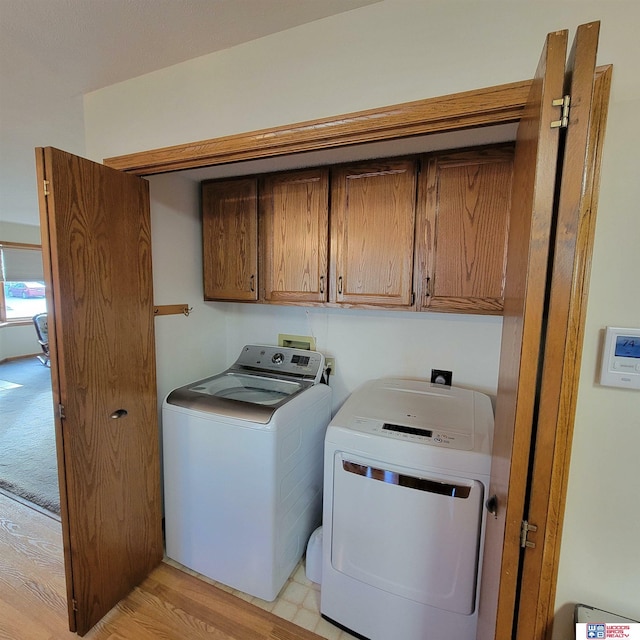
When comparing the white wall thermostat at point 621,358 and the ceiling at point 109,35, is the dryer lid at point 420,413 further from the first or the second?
the ceiling at point 109,35

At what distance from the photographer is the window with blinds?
522cm

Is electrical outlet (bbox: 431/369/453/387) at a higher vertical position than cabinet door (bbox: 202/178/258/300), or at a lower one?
lower

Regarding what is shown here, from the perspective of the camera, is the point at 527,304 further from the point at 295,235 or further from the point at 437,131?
the point at 295,235

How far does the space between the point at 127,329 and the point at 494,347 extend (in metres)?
1.83

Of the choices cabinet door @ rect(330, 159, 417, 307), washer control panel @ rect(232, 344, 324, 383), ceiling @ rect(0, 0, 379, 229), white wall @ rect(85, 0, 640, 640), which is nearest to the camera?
white wall @ rect(85, 0, 640, 640)

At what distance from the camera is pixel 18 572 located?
1689mm

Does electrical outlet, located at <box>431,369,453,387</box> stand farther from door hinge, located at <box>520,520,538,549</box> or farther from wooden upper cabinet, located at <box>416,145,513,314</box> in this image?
door hinge, located at <box>520,520,538,549</box>

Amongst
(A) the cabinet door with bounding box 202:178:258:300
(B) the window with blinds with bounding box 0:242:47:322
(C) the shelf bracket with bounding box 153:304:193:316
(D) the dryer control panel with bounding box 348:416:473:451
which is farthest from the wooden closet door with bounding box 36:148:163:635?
(B) the window with blinds with bounding box 0:242:47:322

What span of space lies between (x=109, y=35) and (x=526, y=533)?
186cm

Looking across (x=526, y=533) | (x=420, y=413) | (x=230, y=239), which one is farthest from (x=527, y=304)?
(x=230, y=239)

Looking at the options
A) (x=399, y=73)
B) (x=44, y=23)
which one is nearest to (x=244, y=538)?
(x=399, y=73)

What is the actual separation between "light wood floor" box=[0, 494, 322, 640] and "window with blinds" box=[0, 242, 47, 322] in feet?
15.7

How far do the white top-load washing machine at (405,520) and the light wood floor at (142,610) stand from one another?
33 cm

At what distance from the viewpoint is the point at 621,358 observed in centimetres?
77
